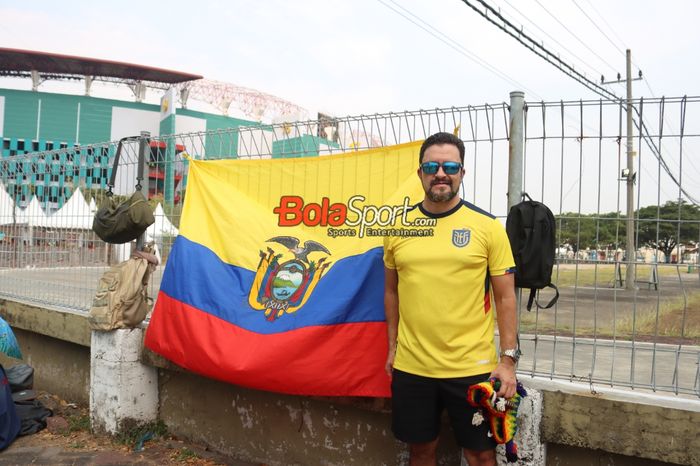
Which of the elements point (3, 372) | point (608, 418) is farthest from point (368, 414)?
point (3, 372)

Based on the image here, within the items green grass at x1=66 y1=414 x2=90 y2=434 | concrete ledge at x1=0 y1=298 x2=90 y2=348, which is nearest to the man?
green grass at x1=66 y1=414 x2=90 y2=434

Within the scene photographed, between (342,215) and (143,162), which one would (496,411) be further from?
(143,162)

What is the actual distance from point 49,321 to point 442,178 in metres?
4.88

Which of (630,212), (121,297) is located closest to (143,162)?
(121,297)

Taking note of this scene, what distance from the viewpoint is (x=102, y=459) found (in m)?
4.41

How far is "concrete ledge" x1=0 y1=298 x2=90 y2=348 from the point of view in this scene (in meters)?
5.43

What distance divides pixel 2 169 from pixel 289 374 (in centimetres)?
571

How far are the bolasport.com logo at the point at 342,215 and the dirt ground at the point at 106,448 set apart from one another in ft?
6.28

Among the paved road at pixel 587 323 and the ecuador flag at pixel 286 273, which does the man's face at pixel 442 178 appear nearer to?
the ecuador flag at pixel 286 273

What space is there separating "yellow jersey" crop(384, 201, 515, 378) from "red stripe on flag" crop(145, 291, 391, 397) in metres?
0.68

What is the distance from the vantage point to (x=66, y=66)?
56094 millimetres

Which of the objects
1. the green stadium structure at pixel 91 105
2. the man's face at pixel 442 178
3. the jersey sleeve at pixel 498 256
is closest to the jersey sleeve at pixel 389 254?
the man's face at pixel 442 178

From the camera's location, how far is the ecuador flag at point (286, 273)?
11.6ft

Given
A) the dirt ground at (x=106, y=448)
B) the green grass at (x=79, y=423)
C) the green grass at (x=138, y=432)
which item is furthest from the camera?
the green grass at (x=79, y=423)
